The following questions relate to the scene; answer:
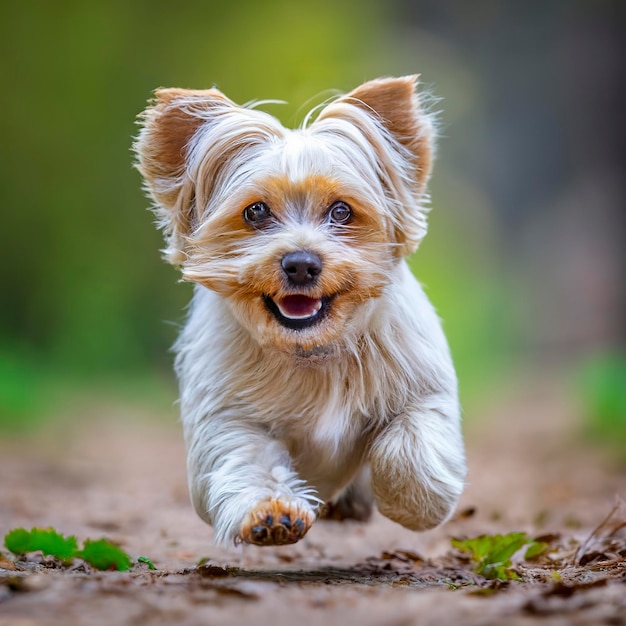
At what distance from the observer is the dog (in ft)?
13.3

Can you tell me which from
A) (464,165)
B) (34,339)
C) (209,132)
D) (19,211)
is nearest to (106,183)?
(19,211)

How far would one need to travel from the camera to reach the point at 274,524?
3713mm

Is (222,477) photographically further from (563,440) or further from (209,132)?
(563,440)

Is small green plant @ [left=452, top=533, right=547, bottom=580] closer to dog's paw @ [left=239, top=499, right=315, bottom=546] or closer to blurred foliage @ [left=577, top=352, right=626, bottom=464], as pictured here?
dog's paw @ [left=239, top=499, right=315, bottom=546]

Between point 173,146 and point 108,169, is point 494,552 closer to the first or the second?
point 173,146

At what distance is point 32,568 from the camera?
4.03 meters

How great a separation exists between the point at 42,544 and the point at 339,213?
192cm

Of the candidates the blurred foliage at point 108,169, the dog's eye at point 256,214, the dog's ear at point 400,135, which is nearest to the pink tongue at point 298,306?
the dog's eye at point 256,214

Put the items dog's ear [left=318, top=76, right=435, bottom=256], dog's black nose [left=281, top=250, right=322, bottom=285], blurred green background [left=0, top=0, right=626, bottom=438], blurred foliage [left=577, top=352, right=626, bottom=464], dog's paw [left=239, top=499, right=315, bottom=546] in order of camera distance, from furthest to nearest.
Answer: blurred green background [left=0, top=0, right=626, bottom=438] < blurred foliage [left=577, top=352, right=626, bottom=464] < dog's ear [left=318, top=76, right=435, bottom=256] < dog's black nose [left=281, top=250, right=322, bottom=285] < dog's paw [left=239, top=499, right=315, bottom=546]

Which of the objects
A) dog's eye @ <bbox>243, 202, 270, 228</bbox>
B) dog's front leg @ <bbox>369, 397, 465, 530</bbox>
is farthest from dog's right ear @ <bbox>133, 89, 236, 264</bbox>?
dog's front leg @ <bbox>369, 397, 465, 530</bbox>

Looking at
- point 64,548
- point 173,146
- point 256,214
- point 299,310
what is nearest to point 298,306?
point 299,310

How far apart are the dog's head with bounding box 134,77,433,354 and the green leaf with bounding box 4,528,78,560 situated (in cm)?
122

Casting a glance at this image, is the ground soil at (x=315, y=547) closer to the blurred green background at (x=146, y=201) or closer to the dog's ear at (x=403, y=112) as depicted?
the dog's ear at (x=403, y=112)

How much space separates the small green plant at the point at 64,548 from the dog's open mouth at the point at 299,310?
1.22 m
